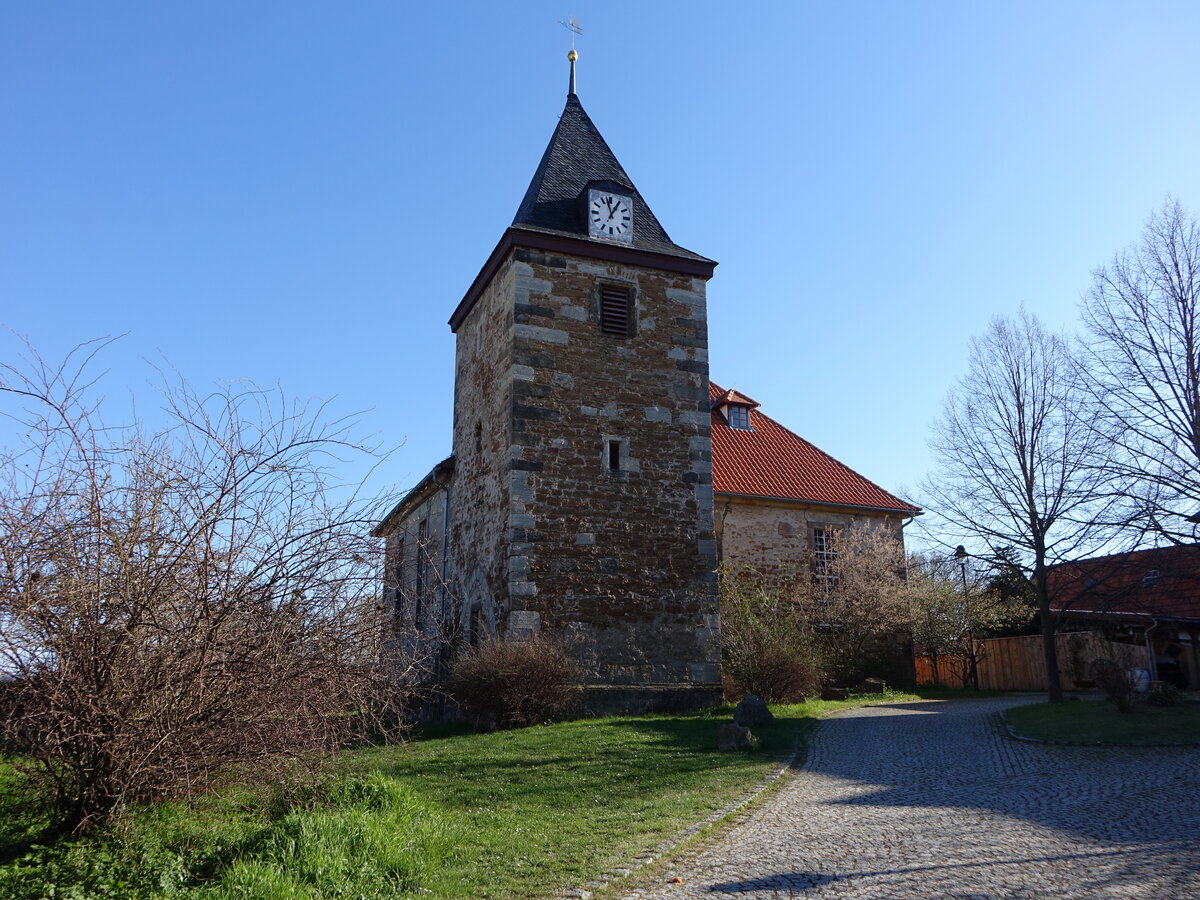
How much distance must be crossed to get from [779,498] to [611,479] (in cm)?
666

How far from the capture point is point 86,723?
5512 millimetres

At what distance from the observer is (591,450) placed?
14.9 meters

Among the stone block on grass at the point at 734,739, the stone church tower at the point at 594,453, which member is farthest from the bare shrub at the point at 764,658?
the stone block on grass at the point at 734,739

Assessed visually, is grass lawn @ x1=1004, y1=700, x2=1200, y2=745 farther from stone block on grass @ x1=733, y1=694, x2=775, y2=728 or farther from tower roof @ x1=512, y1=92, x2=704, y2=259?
tower roof @ x1=512, y1=92, x2=704, y2=259

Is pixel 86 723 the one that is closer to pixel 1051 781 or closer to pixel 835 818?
pixel 835 818

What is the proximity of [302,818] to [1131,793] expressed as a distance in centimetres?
690

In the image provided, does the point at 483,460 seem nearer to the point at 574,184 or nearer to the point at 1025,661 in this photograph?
the point at 574,184

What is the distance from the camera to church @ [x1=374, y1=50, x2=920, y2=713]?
1408 cm

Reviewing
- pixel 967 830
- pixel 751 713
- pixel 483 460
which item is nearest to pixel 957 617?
pixel 751 713

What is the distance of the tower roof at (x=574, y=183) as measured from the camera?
53.2ft

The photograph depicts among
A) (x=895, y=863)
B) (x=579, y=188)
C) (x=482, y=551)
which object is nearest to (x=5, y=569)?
(x=895, y=863)

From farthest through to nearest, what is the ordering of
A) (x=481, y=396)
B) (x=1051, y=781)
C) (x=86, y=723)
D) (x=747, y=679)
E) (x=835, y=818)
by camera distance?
(x=481, y=396), (x=747, y=679), (x=1051, y=781), (x=835, y=818), (x=86, y=723)

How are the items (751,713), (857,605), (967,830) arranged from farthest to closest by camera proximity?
(857,605) → (751,713) → (967,830)

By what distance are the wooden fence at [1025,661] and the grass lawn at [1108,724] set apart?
23.7ft
